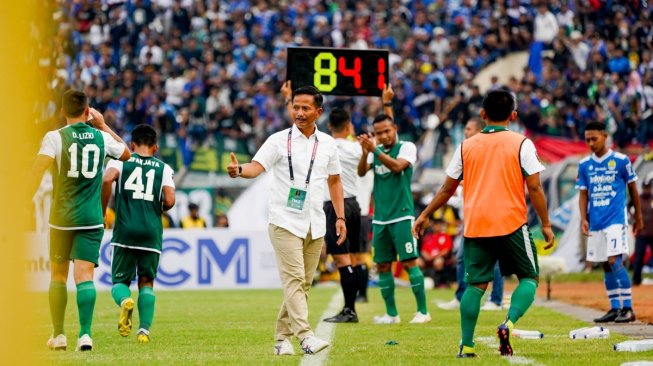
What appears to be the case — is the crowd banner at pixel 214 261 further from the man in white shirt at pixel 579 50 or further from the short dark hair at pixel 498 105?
the short dark hair at pixel 498 105

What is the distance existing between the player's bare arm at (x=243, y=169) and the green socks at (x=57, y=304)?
2018 millimetres

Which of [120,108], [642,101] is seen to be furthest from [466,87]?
[120,108]

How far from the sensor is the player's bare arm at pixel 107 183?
1020 cm

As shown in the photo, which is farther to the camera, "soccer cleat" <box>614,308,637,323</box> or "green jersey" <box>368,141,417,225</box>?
"green jersey" <box>368,141,417,225</box>

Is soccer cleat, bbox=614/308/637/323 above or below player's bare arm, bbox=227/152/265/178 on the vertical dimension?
below

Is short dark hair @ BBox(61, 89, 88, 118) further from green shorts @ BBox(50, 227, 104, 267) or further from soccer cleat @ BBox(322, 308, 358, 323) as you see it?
soccer cleat @ BBox(322, 308, 358, 323)

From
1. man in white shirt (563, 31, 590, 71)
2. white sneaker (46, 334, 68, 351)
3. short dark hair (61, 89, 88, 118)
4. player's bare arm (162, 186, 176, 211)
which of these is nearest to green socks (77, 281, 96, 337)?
white sneaker (46, 334, 68, 351)

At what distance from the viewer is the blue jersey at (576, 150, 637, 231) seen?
13.0 metres

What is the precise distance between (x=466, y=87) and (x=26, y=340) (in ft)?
91.3

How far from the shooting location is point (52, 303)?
9.35 m

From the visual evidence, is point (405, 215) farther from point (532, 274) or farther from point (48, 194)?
point (48, 194)

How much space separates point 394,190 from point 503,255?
461 cm

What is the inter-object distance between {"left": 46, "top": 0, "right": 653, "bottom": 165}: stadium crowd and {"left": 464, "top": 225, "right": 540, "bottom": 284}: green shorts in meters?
18.7

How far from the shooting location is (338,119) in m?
13.3
